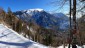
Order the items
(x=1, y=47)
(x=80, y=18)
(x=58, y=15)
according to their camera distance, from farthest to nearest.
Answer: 1. (x=58, y=15)
2. (x=80, y=18)
3. (x=1, y=47)

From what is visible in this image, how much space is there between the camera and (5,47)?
10758mm

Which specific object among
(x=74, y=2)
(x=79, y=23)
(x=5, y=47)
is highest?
(x=74, y=2)

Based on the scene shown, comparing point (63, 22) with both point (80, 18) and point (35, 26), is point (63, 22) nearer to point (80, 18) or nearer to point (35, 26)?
point (80, 18)

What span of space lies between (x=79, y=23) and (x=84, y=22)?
52 centimetres

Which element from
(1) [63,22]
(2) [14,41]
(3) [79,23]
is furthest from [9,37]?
(3) [79,23]

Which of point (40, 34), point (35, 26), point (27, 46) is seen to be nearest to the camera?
point (27, 46)

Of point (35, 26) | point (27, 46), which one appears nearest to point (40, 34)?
point (35, 26)

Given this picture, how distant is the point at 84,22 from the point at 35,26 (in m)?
44.4

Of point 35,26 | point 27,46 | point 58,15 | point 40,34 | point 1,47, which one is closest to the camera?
point 1,47

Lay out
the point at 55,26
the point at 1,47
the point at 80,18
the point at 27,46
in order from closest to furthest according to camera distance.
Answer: the point at 1,47, the point at 27,46, the point at 80,18, the point at 55,26

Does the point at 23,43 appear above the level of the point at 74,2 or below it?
below

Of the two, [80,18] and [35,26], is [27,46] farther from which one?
[35,26]

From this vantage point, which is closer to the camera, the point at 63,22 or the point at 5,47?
the point at 5,47

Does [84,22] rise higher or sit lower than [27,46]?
higher
